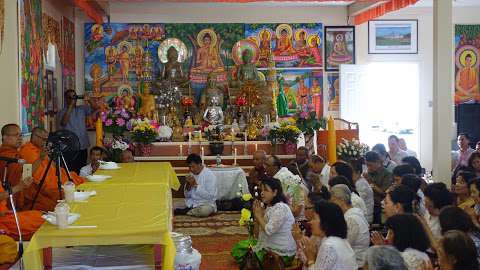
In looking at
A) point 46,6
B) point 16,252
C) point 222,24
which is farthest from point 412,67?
point 16,252

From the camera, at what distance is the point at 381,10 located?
1162 cm

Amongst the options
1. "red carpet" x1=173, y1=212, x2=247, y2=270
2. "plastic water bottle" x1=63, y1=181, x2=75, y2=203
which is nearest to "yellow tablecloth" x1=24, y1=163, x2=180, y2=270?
"plastic water bottle" x1=63, y1=181, x2=75, y2=203

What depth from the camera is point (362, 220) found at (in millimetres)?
5039

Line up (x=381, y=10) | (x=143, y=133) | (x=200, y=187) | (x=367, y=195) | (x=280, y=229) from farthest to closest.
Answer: (x=381, y=10) → (x=143, y=133) → (x=200, y=187) → (x=367, y=195) → (x=280, y=229)

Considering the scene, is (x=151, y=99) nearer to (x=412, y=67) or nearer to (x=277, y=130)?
(x=277, y=130)

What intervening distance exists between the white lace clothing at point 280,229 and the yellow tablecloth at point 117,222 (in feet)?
3.10

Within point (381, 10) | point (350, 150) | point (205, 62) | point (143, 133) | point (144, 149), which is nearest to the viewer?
point (350, 150)

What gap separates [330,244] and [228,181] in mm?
5729

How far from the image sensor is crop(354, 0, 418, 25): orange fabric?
34.1 feet

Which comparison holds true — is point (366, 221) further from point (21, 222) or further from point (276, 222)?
point (21, 222)

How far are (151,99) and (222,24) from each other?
2250mm

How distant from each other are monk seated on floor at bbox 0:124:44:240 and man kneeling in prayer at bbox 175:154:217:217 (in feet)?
9.33

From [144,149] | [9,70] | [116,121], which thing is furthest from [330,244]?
[116,121]

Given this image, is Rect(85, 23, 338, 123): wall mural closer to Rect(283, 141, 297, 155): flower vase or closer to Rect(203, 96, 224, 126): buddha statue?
Rect(203, 96, 224, 126): buddha statue
